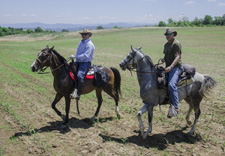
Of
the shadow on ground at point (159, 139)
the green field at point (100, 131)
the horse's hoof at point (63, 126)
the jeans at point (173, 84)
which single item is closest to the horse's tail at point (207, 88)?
the green field at point (100, 131)

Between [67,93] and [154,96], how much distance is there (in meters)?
3.04

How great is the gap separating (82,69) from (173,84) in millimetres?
3182

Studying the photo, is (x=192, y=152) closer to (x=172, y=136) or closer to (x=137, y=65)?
(x=172, y=136)

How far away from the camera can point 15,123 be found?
7.14m

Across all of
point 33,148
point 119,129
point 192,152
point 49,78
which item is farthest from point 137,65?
point 49,78

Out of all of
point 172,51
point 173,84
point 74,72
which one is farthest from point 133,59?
point 74,72

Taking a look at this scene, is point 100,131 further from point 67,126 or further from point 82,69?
point 82,69

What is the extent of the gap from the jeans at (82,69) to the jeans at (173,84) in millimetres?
2935

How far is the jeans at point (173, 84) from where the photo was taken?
235 inches

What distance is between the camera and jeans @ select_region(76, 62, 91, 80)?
7.07 meters

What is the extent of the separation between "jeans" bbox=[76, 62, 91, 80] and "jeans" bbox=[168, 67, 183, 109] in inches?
116

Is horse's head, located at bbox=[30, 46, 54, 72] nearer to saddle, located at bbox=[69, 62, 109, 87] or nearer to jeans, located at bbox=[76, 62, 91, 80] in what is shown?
jeans, located at bbox=[76, 62, 91, 80]

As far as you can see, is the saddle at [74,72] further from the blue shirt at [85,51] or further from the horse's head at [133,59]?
the horse's head at [133,59]

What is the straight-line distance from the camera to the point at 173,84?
5980 mm
